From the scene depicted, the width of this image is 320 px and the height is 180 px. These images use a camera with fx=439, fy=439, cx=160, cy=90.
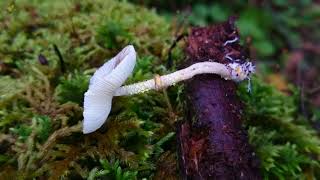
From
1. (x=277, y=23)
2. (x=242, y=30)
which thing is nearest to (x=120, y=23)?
(x=242, y=30)

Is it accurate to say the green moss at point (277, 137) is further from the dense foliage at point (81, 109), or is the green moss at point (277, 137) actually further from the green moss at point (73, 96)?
the green moss at point (73, 96)

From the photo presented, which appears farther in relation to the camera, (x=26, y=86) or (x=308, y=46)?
(x=308, y=46)

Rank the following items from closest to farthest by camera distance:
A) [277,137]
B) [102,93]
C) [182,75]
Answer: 1. [102,93]
2. [182,75]
3. [277,137]

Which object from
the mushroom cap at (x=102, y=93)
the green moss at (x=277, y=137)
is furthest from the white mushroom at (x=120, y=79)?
the green moss at (x=277, y=137)

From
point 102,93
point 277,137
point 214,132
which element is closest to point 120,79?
point 102,93

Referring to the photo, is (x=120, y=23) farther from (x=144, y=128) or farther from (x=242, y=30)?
(x=242, y=30)

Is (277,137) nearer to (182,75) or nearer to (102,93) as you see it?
(182,75)
